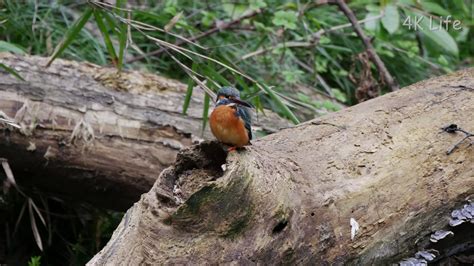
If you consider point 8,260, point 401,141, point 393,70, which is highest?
point 401,141

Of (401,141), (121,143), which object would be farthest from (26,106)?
(401,141)

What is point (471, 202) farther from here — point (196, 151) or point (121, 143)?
point (121, 143)

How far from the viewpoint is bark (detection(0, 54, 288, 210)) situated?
3021 mm

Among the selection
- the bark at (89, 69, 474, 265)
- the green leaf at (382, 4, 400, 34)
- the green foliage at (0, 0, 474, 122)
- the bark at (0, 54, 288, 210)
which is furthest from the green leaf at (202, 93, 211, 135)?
the green leaf at (382, 4, 400, 34)

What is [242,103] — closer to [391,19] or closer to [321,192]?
[321,192]

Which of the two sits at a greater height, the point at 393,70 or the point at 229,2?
the point at 229,2

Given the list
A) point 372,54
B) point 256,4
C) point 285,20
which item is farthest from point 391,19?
point 256,4

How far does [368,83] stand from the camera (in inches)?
147

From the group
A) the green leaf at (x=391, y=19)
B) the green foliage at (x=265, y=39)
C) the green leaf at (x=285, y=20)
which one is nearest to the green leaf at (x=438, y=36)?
the green foliage at (x=265, y=39)

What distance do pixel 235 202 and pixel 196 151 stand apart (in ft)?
0.66

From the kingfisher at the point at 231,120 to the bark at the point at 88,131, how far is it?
3.03ft

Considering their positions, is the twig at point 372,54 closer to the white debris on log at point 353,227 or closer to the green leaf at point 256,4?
the green leaf at point 256,4

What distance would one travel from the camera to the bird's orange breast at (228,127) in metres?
2.08

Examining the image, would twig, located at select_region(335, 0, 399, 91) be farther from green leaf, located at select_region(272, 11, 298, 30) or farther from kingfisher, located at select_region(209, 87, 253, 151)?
kingfisher, located at select_region(209, 87, 253, 151)
